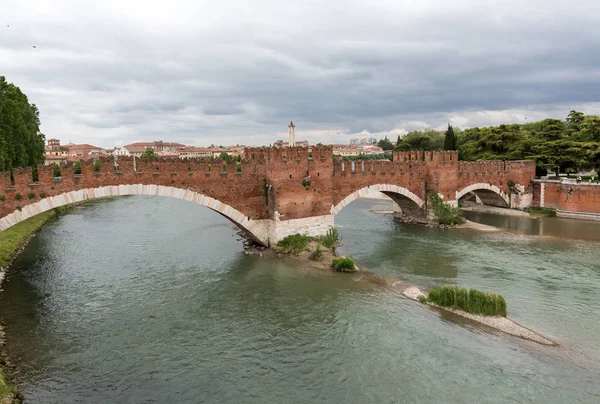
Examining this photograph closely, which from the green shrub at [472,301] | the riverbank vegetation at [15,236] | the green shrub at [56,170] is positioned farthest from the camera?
the riverbank vegetation at [15,236]

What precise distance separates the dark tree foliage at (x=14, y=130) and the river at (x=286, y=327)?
6.62 metres

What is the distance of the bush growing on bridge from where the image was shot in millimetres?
25797

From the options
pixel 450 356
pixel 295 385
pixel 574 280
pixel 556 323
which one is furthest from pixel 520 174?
pixel 295 385

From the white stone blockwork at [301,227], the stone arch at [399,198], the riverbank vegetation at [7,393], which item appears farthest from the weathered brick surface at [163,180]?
the riverbank vegetation at [7,393]

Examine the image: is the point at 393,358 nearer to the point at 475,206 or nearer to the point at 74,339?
the point at 74,339

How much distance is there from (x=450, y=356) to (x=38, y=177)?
47.3ft

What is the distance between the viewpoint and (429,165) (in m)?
26.3

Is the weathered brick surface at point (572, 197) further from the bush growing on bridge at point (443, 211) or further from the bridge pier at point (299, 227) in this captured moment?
the bridge pier at point (299, 227)

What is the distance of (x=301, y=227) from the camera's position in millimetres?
19953

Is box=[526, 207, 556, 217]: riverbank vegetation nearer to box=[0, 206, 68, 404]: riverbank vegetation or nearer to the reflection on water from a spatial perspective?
the reflection on water

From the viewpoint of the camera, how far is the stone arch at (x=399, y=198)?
22719mm

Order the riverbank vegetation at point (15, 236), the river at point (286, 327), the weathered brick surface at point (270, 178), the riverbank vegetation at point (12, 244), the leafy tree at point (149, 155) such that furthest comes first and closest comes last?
the riverbank vegetation at point (15, 236) → the leafy tree at point (149, 155) → the weathered brick surface at point (270, 178) → the river at point (286, 327) → the riverbank vegetation at point (12, 244)

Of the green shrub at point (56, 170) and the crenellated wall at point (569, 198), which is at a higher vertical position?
the green shrub at point (56, 170)

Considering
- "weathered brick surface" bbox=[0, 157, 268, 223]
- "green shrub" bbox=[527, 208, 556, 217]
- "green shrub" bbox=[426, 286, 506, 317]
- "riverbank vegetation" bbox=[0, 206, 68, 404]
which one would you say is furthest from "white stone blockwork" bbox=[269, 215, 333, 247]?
"green shrub" bbox=[527, 208, 556, 217]
